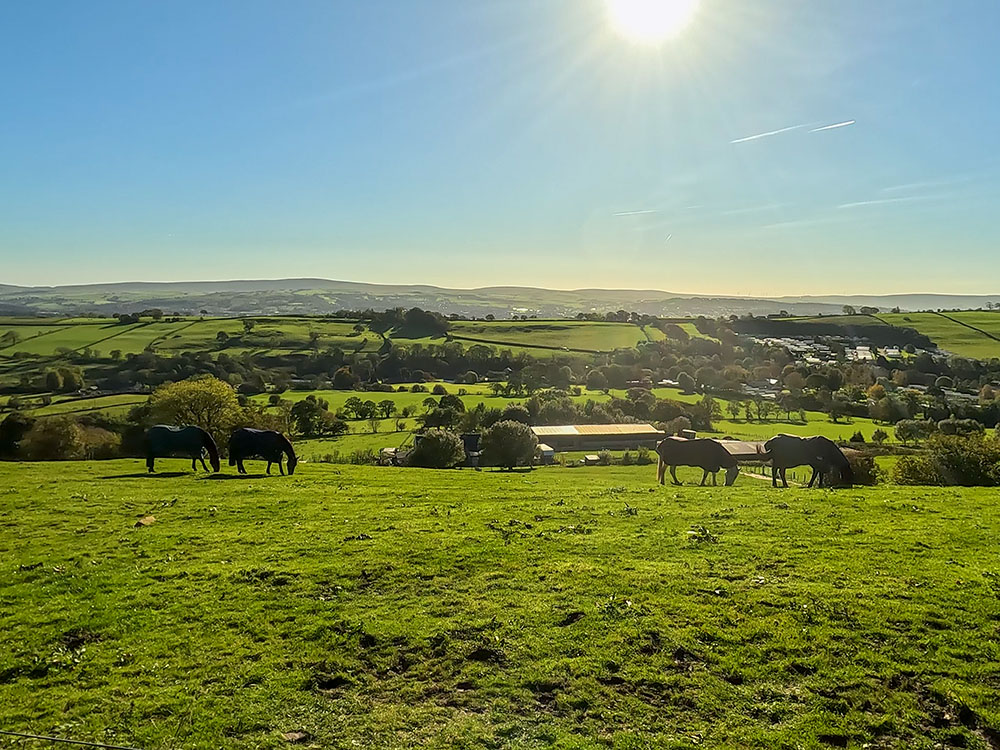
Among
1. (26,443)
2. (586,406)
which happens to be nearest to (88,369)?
(26,443)

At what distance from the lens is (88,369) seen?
10512cm

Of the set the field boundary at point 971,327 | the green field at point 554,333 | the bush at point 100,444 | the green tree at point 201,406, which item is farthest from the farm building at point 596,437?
the field boundary at point 971,327

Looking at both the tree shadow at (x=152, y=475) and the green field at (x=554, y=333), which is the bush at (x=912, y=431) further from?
the tree shadow at (x=152, y=475)

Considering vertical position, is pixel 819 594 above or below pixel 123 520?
above

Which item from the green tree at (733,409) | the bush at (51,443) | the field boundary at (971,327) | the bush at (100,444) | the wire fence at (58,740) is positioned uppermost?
the field boundary at (971,327)

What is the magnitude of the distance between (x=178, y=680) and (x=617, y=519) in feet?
37.2

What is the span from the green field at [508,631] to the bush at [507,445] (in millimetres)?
39426

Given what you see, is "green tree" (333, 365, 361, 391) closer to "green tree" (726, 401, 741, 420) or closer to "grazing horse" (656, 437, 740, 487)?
"green tree" (726, 401, 741, 420)

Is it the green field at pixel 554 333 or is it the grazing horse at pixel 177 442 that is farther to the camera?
the green field at pixel 554 333

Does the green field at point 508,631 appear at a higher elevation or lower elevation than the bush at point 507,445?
higher

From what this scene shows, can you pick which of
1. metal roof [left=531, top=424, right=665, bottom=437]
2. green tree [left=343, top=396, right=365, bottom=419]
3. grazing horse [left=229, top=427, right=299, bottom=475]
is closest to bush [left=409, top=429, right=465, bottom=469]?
grazing horse [left=229, top=427, right=299, bottom=475]

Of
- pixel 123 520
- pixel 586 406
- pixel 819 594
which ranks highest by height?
pixel 819 594

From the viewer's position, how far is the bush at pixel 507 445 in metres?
56.0

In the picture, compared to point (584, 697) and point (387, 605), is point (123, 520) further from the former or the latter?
point (584, 697)
